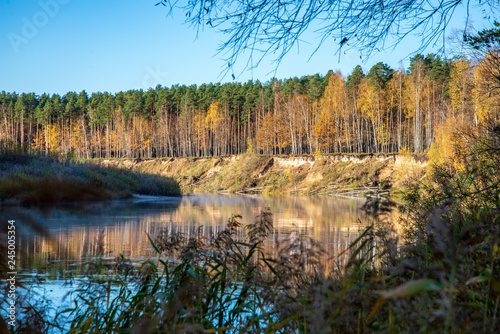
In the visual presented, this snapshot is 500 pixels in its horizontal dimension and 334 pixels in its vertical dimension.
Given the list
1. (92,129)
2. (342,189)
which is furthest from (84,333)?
(92,129)

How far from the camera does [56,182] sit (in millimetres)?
13969

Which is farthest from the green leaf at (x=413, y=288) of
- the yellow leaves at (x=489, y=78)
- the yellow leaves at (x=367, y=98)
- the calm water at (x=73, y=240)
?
the yellow leaves at (x=367, y=98)

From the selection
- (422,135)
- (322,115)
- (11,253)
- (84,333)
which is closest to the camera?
(84,333)

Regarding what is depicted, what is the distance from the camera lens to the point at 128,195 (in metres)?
17.6

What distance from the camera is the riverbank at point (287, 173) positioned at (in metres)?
37.3

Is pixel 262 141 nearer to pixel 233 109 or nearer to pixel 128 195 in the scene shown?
pixel 233 109

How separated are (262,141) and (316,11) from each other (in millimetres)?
51239

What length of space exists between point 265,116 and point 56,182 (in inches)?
1731

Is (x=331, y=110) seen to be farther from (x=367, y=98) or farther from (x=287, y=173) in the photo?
(x=287, y=173)

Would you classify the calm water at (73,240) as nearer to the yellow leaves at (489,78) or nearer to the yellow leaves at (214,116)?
the yellow leaves at (489,78)

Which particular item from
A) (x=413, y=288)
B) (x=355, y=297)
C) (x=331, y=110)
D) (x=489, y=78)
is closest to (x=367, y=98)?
(x=331, y=110)

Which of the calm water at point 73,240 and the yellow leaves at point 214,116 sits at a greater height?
the yellow leaves at point 214,116

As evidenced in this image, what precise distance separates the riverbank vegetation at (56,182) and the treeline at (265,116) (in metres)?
17.3

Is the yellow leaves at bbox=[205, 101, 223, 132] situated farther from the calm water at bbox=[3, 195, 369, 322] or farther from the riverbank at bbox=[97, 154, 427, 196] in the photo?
the calm water at bbox=[3, 195, 369, 322]
